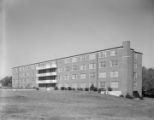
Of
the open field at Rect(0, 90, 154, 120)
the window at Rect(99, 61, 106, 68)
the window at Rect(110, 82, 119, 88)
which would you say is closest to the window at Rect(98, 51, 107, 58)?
the window at Rect(99, 61, 106, 68)

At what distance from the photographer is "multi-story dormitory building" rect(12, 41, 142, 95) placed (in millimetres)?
40938

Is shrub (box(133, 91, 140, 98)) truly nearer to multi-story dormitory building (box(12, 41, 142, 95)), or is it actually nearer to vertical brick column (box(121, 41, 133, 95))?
multi-story dormitory building (box(12, 41, 142, 95))

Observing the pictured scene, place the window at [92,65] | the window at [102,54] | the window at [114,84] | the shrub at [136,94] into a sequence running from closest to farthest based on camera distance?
the shrub at [136,94], the window at [114,84], the window at [102,54], the window at [92,65]

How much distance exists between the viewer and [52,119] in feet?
37.6

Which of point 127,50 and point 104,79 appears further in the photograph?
point 104,79

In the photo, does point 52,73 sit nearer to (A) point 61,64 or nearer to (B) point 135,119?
(A) point 61,64

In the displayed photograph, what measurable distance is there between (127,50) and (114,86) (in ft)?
25.3

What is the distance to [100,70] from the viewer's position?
45.6 m

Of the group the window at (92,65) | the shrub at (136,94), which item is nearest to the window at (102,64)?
the window at (92,65)

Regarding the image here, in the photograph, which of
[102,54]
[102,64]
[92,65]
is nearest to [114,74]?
[102,64]

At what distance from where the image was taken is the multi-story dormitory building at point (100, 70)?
40.9 metres

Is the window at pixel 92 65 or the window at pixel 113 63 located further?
the window at pixel 92 65

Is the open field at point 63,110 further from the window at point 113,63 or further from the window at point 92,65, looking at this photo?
the window at point 92,65

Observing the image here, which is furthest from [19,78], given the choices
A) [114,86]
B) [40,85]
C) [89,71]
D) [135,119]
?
[135,119]
